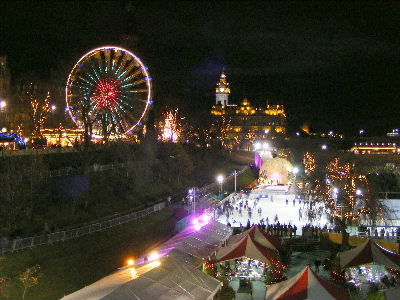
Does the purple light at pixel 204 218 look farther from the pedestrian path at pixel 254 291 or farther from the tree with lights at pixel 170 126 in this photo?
the tree with lights at pixel 170 126

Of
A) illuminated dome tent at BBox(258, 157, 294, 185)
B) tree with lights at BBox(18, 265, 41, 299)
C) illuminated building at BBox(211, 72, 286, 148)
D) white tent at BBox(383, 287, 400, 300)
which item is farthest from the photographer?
illuminated building at BBox(211, 72, 286, 148)

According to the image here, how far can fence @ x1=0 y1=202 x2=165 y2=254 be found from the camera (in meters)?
13.8

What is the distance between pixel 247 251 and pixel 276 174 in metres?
23.3

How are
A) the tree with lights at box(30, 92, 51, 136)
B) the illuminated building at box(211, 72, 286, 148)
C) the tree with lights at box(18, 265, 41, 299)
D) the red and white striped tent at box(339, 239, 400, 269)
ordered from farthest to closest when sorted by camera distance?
the illuminated building at box(211, 72, 286, 148) < the tree with lights at box(30, 92, 51, 136) < the red and white striped tent at box(339, 239, 400, 269) < the tree with lights at box(18, 265, 41, 299)

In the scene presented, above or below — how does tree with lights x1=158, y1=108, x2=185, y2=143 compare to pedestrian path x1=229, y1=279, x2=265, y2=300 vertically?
above

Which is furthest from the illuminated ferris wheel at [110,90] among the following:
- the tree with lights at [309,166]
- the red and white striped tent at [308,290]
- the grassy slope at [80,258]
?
the red and white striped tent at [308,290]

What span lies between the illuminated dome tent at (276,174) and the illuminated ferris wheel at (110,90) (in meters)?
11.8

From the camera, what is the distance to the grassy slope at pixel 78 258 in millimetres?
12977

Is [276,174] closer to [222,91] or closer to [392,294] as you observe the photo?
[392,294]

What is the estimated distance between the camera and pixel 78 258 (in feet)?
49.1

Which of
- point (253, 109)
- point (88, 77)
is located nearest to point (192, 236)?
point (88, 77)

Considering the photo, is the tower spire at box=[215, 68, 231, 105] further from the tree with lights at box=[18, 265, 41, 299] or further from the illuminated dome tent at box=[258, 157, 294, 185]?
the tree with lights at box=[18, 265, 41, 299]

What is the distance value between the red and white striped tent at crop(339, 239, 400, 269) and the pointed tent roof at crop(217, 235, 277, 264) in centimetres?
206

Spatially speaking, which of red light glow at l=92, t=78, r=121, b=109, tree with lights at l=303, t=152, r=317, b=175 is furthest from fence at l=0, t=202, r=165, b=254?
tree with lights at l=303, t=152, r=317, b=175
